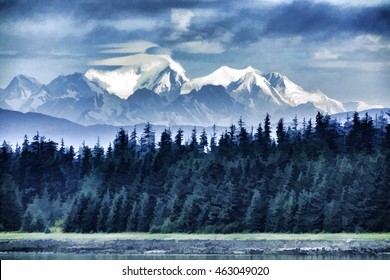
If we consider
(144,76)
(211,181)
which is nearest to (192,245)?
(211,181)

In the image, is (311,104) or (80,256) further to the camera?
(311,104)

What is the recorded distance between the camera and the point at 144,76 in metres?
58.3

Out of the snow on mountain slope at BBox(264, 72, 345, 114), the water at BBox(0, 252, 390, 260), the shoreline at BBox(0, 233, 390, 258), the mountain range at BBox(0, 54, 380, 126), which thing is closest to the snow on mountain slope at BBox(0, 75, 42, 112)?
the mountain range at BBox(0, 54, 380, 126)

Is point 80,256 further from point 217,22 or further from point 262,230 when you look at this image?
point 217,22

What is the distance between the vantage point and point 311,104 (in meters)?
57.0

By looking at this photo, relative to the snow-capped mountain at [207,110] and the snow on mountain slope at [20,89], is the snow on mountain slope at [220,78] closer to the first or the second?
the snow-capped mountain at [207,110]

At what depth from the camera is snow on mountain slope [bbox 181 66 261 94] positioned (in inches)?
2206

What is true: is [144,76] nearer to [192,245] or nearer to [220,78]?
[220,78]

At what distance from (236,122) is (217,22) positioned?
7798 mm

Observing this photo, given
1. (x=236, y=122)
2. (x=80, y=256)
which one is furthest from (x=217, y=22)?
(x=80, y=256)

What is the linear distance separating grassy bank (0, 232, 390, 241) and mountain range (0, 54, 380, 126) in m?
8.90

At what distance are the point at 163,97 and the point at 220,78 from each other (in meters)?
4.76

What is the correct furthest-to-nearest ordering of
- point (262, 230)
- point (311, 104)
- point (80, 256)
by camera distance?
point (311, 104) → point (262, 230) → point (80, 256)

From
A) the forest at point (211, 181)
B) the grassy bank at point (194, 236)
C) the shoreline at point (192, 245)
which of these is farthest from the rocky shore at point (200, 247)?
the forest at point (211, 181)
